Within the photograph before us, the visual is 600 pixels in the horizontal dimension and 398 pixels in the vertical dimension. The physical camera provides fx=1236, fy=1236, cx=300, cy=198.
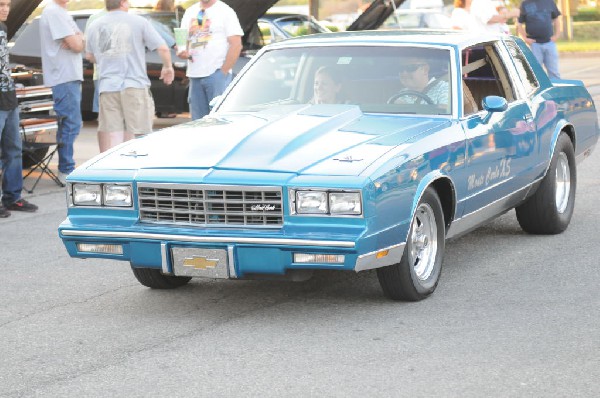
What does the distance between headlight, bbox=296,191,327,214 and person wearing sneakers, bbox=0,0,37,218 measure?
4512 millimetres

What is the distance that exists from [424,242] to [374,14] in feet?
42.9

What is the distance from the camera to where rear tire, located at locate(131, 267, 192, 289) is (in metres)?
7.08

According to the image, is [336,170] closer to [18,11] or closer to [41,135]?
[41,135]

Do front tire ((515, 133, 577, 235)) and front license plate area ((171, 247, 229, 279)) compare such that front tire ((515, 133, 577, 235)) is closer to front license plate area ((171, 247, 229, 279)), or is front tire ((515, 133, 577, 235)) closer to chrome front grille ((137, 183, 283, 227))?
chrome front grille ((137, 183, 283, 227))

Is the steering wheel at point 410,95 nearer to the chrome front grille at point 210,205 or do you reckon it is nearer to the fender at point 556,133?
the fender at point 556,133

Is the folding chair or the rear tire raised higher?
the folding chair

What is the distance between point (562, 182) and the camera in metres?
8.99

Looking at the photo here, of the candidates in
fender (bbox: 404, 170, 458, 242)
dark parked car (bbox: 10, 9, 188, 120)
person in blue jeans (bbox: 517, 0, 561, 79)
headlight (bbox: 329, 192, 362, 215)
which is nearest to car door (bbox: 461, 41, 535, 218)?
fender (bbox: 404, 170, 458, 242)

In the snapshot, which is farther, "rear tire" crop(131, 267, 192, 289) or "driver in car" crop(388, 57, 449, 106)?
"driver in car" crop(388, 57, 449, 106)

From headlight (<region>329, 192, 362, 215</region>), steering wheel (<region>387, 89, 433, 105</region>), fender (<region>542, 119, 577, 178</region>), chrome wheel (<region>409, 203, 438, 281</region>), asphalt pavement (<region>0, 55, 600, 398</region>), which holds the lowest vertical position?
asphalt pavement (<region>0, 55, 600, 398</region>)

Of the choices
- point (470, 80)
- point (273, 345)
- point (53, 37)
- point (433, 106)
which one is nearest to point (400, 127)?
point (433, 106)

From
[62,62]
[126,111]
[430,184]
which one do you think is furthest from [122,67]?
[430,184]

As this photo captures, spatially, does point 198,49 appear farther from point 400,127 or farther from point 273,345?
point 273,345

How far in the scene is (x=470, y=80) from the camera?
312 inches
